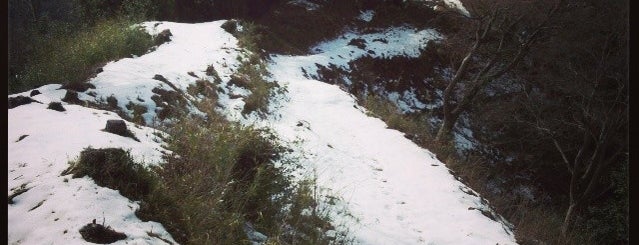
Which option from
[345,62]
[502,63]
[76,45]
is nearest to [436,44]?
[502,63]

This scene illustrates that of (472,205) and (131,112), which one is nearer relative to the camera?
(131,112)

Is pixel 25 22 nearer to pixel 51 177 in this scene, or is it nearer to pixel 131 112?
pixel 131 112

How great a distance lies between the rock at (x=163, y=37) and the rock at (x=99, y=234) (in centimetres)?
821

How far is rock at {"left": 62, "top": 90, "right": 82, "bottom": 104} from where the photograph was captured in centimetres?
566

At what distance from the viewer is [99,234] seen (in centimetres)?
282

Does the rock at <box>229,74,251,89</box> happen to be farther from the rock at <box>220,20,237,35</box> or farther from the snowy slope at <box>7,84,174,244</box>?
the snowy slope at <box>7,84,174,244</box>

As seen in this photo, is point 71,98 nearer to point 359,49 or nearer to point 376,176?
point 376,176

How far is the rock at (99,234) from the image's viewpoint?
279 cm

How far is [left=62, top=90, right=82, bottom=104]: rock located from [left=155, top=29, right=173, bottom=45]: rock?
4.71 meters

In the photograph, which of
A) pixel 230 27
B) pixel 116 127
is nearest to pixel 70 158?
pixel 116 127

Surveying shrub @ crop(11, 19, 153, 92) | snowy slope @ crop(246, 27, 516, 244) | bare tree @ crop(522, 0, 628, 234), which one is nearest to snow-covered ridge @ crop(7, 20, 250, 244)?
shrub @ crop(11, 19, 153, 92)

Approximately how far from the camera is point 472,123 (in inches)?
732

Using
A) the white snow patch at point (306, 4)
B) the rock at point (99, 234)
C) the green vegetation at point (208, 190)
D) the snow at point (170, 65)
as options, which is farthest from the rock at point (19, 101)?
the white snow patch at point (306, 4)
